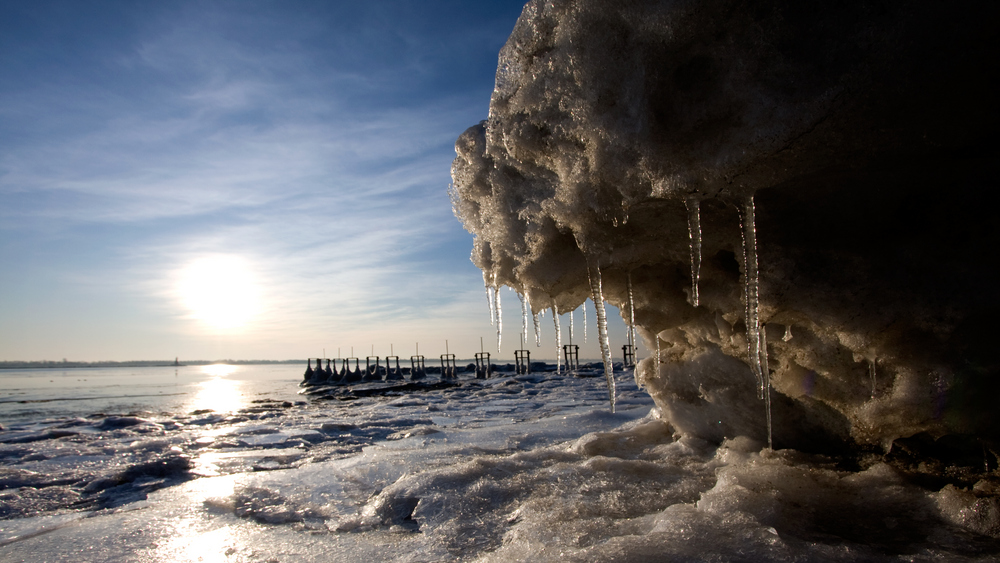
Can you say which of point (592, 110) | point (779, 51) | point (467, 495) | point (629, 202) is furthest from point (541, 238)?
point (467, 495)

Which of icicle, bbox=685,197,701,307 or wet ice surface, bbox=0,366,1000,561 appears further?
icicle, bbox=685,197,701,307

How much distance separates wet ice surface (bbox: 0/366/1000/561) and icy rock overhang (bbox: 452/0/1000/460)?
27.2 inches

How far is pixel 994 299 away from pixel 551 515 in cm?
246

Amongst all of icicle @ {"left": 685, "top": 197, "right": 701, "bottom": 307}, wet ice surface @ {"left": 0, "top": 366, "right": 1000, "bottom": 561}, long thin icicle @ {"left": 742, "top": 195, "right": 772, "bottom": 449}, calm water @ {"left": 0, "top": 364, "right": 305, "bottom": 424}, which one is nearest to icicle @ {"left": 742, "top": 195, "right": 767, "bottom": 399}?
long thin icicle @ {"left": 742, "top": 195, "right": 772, "bottom": 449}

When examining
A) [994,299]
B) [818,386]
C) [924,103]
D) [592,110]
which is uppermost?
[592,110]

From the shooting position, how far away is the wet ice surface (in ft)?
7.17

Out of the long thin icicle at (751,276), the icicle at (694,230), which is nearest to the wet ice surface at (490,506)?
the long thin icicle at (751,276)

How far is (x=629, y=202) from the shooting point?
260 cm

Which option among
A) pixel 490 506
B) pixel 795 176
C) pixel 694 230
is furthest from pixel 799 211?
pixel 490 506

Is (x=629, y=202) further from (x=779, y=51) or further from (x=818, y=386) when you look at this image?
(x=818, y=386)

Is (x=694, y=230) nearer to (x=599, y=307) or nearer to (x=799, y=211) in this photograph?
(x=799, y=211)

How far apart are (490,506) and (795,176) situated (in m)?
2.56

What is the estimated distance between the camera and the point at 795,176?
92.9 inches

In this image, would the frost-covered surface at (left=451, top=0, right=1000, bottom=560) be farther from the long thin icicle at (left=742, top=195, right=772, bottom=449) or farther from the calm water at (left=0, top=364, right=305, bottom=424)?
the calm water at (left=0, top=364, right=305, bottom=424)
